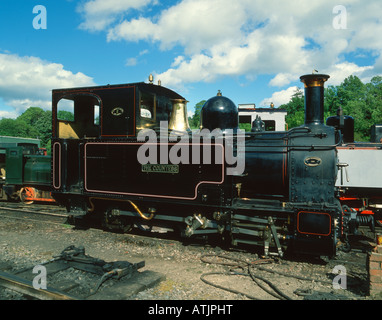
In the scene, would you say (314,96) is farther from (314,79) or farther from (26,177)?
(26,177)

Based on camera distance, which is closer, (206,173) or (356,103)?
(206,173)

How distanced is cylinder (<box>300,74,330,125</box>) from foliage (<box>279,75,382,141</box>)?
22.6m

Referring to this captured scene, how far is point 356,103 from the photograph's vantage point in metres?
33.3

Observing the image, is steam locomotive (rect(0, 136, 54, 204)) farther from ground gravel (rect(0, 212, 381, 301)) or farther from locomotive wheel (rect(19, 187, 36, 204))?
ground gravel (rect(0, 212, 381, 301))

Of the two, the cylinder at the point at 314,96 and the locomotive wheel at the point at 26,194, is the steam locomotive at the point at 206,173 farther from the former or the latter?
the locomotive wheel at the point at 26,194

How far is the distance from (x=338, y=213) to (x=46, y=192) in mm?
9688

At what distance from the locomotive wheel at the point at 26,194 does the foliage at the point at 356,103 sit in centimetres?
2326

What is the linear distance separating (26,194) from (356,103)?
1304 inches

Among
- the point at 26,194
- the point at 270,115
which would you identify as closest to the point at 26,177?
the point at 26,194

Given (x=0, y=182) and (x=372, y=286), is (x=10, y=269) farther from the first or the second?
(x=0, y=182)

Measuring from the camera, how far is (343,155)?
7.39m

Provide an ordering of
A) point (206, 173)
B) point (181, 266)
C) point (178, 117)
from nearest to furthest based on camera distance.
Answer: point (181, 266), point (206, 173), point (178, 117)

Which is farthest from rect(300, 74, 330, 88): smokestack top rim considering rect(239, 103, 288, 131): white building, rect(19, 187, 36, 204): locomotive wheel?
rect(19, 187, 36, 204): locomotive wheel
